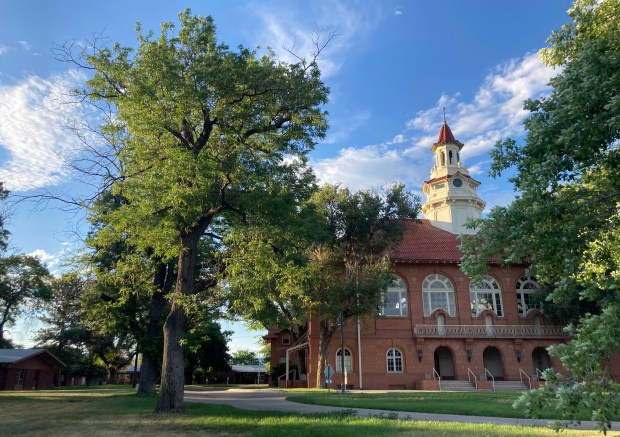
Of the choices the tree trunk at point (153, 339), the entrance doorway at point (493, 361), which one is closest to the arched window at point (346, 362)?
the entrance doorway at point (493, 361)

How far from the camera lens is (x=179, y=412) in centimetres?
1442

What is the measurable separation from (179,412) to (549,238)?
1228 centimetres

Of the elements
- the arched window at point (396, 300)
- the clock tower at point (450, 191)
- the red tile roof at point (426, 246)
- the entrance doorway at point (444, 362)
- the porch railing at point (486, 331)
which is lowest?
the entrance doorway at point (444, 362)

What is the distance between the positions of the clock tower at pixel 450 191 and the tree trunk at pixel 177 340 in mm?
30000

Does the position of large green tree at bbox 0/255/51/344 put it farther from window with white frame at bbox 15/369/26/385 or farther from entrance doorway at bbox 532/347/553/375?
entrance doorway at bbox 532/347/553/375

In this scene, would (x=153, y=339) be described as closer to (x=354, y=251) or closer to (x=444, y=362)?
(x=354, y=251)

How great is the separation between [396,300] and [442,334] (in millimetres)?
4093

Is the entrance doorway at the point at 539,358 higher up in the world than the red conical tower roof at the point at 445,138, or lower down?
lower down

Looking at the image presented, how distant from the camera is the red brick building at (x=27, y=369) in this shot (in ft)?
133

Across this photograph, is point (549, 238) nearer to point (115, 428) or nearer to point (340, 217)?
point (115, 428)

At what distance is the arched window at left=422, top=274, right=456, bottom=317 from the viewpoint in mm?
35031

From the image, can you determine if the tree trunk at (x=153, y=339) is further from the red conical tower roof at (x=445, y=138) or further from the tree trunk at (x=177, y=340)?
the red conical tower roof at (x=445, y=138)

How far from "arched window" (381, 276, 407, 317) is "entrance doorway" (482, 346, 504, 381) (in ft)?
23.7

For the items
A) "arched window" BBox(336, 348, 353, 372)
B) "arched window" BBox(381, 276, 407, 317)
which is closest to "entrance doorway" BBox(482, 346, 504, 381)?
"arched window" BBox(381, 276, 407, 317)
